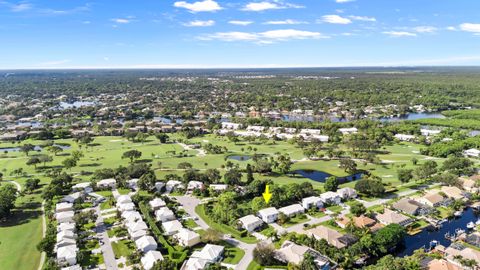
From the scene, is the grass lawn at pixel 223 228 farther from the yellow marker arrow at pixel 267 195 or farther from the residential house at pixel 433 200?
the residential house at pixel 433 200

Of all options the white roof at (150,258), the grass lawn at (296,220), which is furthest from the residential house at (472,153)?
the white roof at (150,258)

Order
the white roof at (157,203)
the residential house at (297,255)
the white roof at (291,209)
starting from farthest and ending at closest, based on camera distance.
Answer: the white roof at (157,203) → the white roof at (291,209) → the residential house at (297,255)

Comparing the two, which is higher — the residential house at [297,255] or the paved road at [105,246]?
the residential house at [297,255]

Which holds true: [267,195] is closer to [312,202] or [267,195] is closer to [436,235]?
[312,202]

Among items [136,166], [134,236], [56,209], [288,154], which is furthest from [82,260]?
[288,154]

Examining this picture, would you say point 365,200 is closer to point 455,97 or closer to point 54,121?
point 54,121

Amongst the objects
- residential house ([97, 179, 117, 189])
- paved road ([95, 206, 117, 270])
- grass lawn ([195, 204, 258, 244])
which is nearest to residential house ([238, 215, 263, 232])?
grass lawn ([195, 204, 258, 244])

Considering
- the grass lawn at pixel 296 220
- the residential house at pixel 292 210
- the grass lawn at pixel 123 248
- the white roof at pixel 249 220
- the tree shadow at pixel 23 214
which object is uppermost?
the white roof at pixel 249 220

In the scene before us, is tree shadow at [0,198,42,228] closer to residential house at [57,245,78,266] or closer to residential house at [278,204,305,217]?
residential house at [57,245,78,266]
